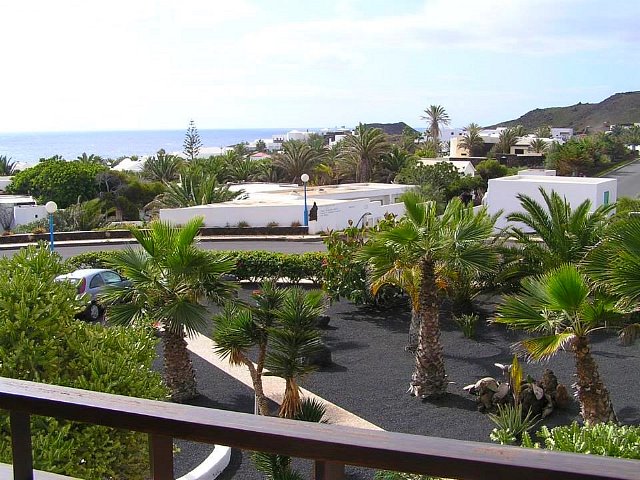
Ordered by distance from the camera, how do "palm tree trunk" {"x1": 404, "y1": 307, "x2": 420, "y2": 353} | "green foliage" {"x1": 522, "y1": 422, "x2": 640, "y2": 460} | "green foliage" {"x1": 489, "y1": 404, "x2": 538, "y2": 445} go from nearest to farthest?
"green foliage" {"x1": 522, "y1": 422, "x2": 640, "y2": 460} → "green foliage" {"x1": 489, "y1": 404, "x2": 538, "y2": 445} → "palm tree trunk" {"x1": 404, "y1": 307, "x2": 420, "y2": 353}

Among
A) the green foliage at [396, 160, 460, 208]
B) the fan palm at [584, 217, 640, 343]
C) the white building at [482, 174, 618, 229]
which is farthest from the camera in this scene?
the green foliage at [396, 160, 460, 208]

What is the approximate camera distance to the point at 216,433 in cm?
176

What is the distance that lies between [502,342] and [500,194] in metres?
20.4

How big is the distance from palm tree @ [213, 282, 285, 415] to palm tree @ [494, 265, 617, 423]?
3.25m

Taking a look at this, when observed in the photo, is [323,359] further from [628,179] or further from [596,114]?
[596,114]

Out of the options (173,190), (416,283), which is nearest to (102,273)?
(416,283)

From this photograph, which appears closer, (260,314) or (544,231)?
(260,314)

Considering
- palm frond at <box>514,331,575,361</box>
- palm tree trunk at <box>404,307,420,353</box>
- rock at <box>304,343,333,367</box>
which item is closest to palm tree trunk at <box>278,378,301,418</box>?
palm frond at <box>514,331,575,361</box>

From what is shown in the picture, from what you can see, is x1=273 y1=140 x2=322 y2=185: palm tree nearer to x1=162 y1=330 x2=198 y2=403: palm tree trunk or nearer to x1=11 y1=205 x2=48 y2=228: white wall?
x1=11 y1=205 x2=48 y2=228: white wall

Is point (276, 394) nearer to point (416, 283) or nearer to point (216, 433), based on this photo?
point (416, 283)

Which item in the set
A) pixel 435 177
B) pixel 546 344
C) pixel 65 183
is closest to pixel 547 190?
pixel 435 177

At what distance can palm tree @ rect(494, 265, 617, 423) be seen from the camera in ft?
30.2

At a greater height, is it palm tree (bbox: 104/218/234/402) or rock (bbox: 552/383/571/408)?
palm tree (bbox: 104/218/234/402)

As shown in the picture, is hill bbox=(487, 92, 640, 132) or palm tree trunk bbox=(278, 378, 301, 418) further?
hill bbox=(487, 92, 640, 132)
